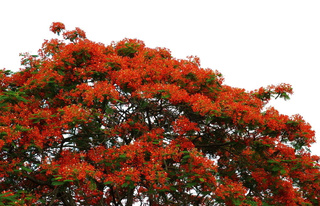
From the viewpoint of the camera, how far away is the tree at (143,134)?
8375 mm

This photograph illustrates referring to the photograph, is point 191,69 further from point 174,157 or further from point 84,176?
point 84,176

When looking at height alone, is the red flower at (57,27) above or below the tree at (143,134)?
above

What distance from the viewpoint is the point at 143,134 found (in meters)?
9.84

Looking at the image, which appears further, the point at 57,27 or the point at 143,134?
the point at 57,27

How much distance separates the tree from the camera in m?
8.38

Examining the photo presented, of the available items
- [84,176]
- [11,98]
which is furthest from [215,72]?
[11,98]

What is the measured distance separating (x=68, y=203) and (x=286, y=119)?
291 inches

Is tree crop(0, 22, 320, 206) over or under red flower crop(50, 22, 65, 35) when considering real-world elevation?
under

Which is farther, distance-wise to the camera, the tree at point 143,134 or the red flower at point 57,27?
the red flower at point 57,27

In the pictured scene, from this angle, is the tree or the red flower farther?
the red flower

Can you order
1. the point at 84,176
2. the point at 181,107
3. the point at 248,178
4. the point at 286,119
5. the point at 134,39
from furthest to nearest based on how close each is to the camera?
the point at 134,39
the point at 248,178
the point at 181,107
the point at 286,119
the point at 84,176

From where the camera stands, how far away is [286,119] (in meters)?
9.16

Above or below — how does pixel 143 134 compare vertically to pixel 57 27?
below

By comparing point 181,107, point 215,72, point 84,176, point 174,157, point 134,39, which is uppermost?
point 134,39
